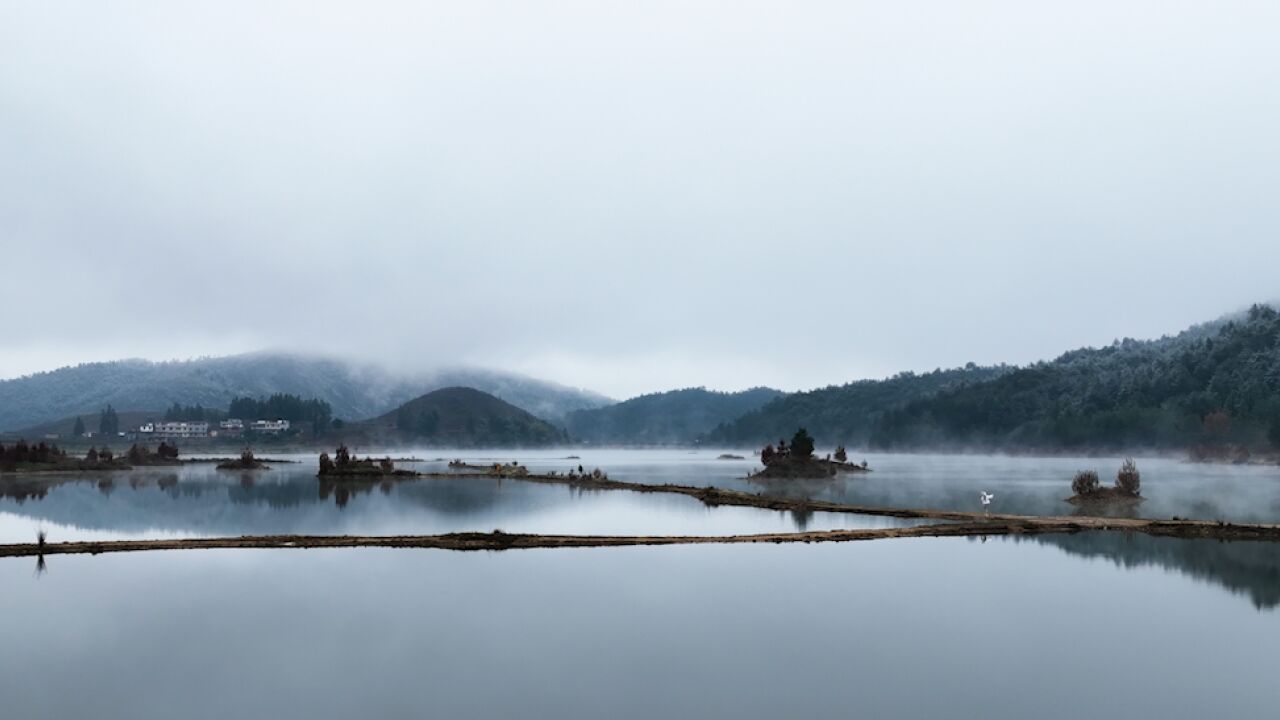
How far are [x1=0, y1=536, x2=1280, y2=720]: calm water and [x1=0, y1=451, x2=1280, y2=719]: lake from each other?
0.12 meters

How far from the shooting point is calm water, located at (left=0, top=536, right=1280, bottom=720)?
75.2ft

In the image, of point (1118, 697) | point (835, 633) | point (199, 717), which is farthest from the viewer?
point (835, 633)

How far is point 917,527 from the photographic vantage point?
5831cm

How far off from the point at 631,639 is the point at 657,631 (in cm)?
144

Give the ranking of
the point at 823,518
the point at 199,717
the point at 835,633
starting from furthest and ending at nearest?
1. the point at 823,518
2. the point at 835,633
3. the point at 199,717

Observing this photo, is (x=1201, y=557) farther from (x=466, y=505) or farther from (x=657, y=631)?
(x=466, y=505)

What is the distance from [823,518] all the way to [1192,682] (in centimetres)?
4320

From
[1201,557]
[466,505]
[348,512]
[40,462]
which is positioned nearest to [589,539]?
[348,512]

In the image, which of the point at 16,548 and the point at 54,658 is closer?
the point at 54,658

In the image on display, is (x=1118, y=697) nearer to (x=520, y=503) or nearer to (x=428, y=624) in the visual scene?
(x=428, y=624)

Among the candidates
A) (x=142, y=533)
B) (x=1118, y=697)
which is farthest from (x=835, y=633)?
(x=142, y=533)

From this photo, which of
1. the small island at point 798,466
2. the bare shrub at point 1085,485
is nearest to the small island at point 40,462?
the small island at point 798,466

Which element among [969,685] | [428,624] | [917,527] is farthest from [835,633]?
[917,527]

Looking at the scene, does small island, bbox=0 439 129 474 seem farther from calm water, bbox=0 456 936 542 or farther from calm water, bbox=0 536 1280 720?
calm water, bbox=0 536 1280 720
